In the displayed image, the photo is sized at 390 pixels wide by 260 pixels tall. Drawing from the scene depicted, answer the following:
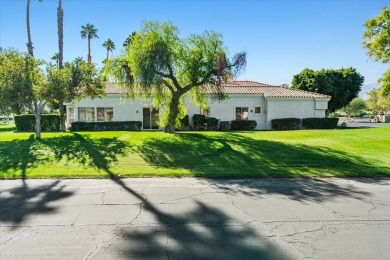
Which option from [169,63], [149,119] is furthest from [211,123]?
[169,63]

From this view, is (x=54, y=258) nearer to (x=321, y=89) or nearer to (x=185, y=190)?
(x=185, y=190)

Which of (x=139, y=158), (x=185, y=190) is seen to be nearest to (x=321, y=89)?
(x=139, y=158)

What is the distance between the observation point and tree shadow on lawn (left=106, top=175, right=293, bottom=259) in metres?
4.14

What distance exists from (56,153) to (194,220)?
9.37 metres

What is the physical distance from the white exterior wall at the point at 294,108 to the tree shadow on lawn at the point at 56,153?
57.7 feet

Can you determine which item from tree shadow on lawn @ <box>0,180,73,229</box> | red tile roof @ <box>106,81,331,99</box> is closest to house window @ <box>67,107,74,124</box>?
red tile roof @ <box>106,81,331,99</box>

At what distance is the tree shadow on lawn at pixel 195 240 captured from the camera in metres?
4.14

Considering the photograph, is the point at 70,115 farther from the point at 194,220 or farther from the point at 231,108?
the point at 194,220

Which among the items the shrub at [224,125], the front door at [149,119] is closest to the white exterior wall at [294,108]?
the shrub at [224,125]

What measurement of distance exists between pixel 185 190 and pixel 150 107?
21051 millimetres

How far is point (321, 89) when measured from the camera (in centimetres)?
3569

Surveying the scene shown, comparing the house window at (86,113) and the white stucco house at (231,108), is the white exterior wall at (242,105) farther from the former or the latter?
the house window at (86,113)

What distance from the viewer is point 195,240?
15.1 ft

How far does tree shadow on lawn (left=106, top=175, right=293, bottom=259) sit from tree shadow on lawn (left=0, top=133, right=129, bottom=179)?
509 cm
